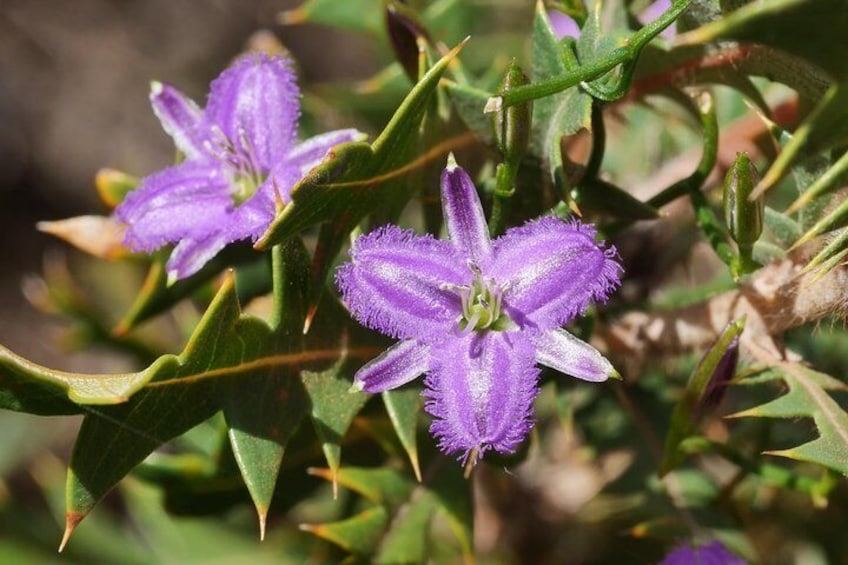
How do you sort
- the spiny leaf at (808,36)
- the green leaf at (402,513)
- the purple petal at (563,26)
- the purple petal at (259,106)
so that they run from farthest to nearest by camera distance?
the purple petal at (563,26) < the green leaf at (402,513) < the purple petal at (259,106) < the spiny leaf at (808,36)

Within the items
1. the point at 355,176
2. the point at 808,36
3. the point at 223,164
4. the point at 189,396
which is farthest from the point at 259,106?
the point at 808,36

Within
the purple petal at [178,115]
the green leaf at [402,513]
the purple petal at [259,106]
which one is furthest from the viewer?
the green leaf at [402,513]

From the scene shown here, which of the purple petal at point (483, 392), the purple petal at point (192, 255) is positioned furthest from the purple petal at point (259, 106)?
the purple petal at point (483, 392)

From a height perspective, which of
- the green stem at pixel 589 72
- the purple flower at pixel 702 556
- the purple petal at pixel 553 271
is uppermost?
the green stem at pixel 589 72

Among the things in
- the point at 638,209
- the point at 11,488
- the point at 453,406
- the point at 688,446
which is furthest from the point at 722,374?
the point at 11,488

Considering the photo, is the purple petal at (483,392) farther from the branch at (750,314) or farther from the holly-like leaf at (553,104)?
the branch at (750,314)

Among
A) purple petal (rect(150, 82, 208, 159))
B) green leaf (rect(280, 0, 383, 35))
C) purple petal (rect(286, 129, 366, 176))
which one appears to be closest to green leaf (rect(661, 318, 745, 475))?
purple petal (rect(286, 129, 366, 176))

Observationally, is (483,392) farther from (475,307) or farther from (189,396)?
(189,396)

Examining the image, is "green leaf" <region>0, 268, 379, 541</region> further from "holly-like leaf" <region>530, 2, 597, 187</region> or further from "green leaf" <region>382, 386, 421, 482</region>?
"holly-like leaf" <region>530, 2, 597, 187</region>
